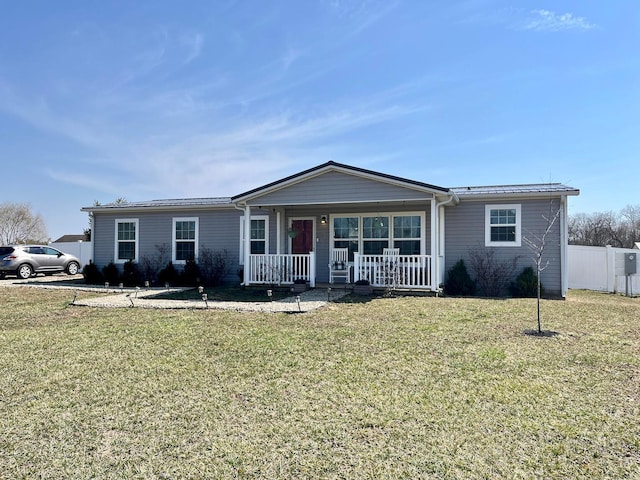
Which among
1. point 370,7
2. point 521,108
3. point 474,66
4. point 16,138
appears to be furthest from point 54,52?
point 521,108

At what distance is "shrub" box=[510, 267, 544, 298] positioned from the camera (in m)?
10.8

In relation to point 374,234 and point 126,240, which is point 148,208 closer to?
point 126,240

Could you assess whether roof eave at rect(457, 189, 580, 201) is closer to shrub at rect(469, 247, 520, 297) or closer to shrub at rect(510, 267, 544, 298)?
shrub at rect(469, 247, 520, 297)

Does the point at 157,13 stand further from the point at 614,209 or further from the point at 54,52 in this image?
the point at 614,209

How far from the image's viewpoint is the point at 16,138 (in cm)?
1652

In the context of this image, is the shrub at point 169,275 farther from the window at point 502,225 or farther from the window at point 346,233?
the window at point 502,225

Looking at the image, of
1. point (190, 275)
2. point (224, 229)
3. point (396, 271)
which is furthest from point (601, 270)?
point (190, 275)

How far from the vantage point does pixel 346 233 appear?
12.9 m

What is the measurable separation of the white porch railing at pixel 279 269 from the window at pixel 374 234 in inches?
75.7

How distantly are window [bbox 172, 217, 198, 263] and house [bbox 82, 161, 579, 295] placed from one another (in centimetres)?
4

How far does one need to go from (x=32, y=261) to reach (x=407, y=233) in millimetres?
15801

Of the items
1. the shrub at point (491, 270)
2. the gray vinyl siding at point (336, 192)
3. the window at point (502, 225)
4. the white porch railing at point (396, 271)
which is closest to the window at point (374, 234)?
the white porch railing at point (396, 271)

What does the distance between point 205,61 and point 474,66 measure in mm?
7980

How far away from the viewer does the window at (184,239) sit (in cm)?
1451
